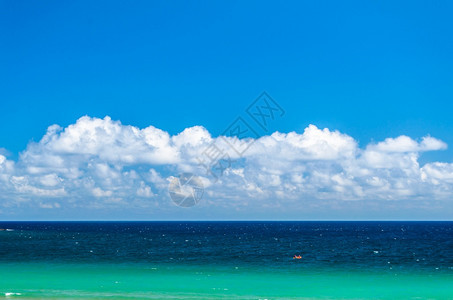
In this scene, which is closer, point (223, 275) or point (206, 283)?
point (206, 283)

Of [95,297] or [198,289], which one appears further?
[198,289]

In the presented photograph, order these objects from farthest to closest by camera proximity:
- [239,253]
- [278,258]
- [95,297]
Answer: [239,253] → [278,258] → [95,297]

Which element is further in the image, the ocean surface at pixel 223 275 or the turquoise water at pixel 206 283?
the ocean surface at pixel 223 275

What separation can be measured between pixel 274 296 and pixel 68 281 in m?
21.1

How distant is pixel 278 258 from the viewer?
72.1 m

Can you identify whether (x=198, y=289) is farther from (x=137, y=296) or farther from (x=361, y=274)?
(x=361, y=274)

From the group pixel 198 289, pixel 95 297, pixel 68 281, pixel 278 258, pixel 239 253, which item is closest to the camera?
pixel 95 297

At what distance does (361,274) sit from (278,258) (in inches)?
745

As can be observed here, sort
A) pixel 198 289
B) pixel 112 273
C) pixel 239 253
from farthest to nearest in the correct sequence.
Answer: pixel 239 253 → pixel 112 273 → pixel 198 289

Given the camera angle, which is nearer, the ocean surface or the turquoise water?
the turquoise water

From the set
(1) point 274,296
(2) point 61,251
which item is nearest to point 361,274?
(1) point 274,296

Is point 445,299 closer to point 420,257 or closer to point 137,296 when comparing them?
point 137,296

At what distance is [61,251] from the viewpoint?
269 feet

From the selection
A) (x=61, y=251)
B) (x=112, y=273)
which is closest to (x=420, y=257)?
(x=112, y=273)
